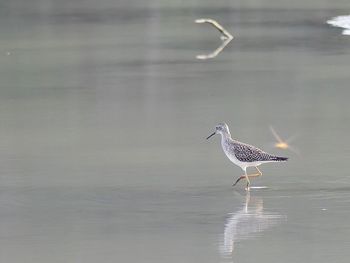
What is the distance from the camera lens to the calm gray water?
9.80 meters

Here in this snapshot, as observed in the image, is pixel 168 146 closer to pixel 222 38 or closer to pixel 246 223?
pixel 246 223

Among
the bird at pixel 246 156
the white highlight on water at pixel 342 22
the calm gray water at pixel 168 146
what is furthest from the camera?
the white highlight on water at pixel 342 22

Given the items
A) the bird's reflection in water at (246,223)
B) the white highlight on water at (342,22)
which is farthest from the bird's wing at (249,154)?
the white highlight on water at (342,22)

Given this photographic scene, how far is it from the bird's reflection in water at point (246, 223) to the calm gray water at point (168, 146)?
0.01 meters

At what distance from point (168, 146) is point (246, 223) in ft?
12.5

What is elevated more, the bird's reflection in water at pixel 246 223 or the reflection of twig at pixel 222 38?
the reflection of twig at pixel 222 38

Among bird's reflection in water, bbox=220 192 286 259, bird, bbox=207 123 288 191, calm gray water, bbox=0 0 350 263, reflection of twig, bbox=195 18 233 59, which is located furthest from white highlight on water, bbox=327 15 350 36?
bird's reflection in water, bbox=220 192 286 259

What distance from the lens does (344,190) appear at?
37.7ft

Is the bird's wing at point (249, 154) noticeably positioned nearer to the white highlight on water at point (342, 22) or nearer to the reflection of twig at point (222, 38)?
the reflection of twig at point (222, 38)

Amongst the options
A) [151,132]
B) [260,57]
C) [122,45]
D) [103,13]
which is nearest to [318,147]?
[151,132]

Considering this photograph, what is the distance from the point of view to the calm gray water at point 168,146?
9.80 m

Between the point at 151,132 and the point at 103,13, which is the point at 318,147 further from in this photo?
the point at 103,13

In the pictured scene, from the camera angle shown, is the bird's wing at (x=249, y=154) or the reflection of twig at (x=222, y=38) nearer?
the bird's wing at (x=249, y=154)

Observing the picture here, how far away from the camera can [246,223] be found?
33.9 ft
